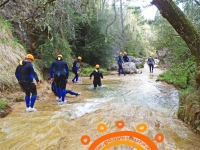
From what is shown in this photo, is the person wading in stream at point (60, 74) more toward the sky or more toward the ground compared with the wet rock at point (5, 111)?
more toward the sky

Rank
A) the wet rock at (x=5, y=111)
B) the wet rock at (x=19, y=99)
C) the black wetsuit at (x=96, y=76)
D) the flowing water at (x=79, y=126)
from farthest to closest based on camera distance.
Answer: the black wetsuit at (x=96, y=76) → the wet rock at (x=19, y=99) → the wet rock at (x=5, y=111) → the flowing water at (x=79, y=126)

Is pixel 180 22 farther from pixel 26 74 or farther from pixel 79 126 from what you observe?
pixel 26 74

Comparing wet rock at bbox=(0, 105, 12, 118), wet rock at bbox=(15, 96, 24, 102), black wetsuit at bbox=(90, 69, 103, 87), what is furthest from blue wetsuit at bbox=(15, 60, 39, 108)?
black wetsuit at bbox=(90, 69, 103, 87)

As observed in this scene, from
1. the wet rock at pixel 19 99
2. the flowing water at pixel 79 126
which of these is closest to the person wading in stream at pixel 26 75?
the flowing water at pixel 79 126

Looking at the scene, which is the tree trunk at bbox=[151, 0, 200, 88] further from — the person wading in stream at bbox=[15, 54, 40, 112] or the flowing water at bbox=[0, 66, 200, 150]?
the person wading in stream at bbox=[15, 54, 40, 112]

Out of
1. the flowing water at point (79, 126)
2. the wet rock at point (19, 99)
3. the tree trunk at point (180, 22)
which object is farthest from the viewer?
the wet rock at point (19, 99)

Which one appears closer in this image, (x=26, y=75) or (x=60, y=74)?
(x=26, y=75)

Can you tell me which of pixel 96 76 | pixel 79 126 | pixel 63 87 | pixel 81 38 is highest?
pixel 81 38

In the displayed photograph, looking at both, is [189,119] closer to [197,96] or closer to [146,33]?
[197,96]

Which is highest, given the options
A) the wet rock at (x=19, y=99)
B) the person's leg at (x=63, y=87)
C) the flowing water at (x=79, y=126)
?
the person's leg at (x=63, y=87)

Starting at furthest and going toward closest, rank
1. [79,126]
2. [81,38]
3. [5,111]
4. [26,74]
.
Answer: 1. [81,38]
2. [26,74]
3. [5,111]
4. [79,126]

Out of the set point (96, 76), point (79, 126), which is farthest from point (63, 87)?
point (79, 126)

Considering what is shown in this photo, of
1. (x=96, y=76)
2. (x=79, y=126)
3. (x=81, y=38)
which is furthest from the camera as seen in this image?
(x=81, y=38)

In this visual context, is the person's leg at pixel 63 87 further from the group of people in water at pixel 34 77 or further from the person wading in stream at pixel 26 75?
the person wading in stream at pixel 26 75
